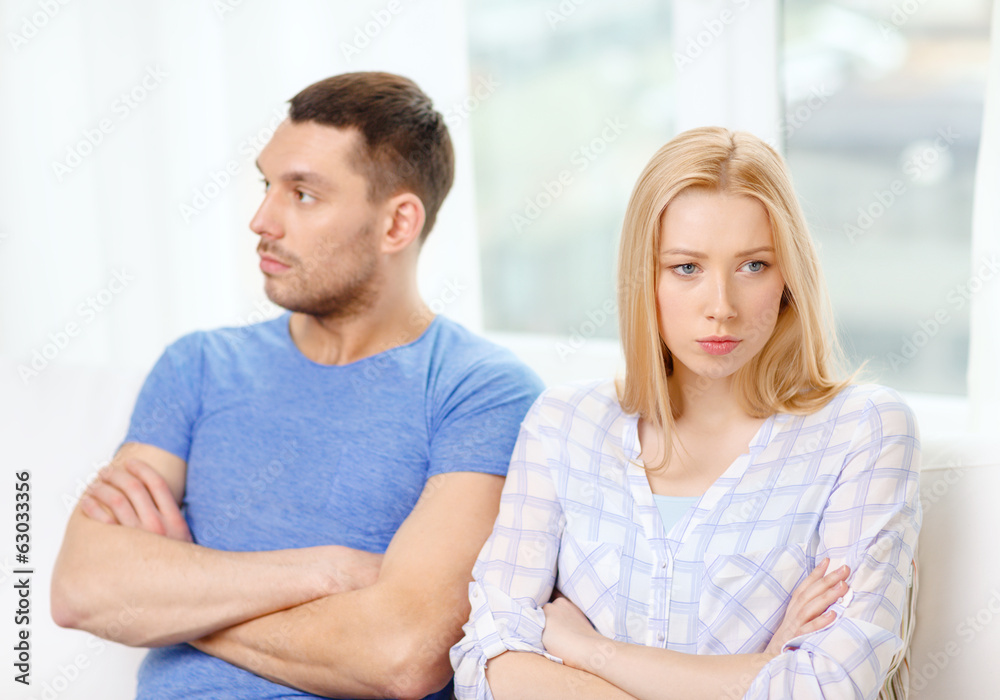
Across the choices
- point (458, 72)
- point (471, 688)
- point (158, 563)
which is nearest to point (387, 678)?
point (471, 688)

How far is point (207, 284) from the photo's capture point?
114 inches

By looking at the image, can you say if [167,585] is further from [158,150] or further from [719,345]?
[158,150]

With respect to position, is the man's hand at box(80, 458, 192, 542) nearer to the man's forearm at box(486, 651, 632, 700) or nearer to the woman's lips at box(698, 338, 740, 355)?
the man's forearm at box(486, 651, 632, 700)

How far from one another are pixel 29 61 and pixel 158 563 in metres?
2.15

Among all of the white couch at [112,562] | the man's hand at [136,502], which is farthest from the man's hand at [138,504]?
the white couch at [112,562]

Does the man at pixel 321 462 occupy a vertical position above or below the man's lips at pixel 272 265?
below

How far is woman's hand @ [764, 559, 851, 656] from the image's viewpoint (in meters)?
1.17

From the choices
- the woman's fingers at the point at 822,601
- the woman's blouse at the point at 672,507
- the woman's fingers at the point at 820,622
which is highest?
the woman's blouse at the point at 672,507

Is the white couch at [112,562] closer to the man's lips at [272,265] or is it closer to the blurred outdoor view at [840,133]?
the blurred outdoor view at [840,133]

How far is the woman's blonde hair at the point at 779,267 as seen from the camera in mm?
1277

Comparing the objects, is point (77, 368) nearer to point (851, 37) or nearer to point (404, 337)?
point (404, 337)

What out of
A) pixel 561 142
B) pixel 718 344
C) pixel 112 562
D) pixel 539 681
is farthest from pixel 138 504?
pixel 561 142

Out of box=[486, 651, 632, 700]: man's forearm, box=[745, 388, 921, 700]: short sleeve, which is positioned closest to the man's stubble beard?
box=[486, 651, 632, 700]: man's forearm

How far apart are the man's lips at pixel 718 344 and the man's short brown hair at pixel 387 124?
774 mm
